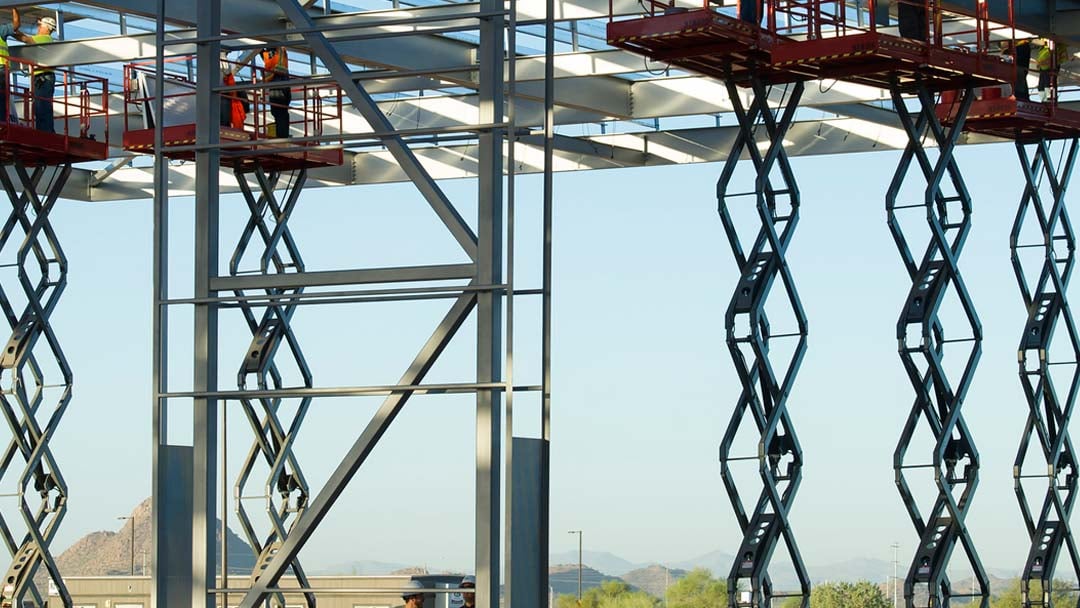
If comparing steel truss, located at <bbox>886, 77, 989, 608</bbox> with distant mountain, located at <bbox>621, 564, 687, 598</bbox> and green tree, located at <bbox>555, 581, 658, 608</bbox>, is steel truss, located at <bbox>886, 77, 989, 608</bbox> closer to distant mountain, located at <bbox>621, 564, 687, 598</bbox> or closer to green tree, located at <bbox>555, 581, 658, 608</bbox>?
green tree, located at <bbox>555, 581, 658, 608</bbox>

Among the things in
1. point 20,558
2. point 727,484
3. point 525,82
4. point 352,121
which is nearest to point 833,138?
point 525,82

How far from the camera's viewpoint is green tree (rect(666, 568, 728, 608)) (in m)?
80.1

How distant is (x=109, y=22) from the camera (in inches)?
1182

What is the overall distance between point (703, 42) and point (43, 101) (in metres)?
12.6

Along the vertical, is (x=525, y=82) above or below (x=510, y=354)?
above

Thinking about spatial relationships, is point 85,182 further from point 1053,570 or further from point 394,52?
point 1053,570

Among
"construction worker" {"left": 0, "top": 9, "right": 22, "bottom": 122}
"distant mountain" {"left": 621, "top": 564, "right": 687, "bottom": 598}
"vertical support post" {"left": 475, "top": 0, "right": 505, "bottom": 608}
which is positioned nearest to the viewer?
"vertical support post" {"left": 475, "top": 0, "right": 505, "bottom": 608}

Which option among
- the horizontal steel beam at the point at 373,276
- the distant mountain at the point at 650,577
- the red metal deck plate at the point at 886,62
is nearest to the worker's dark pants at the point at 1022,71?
the red metal deck plate at the point at 886,62

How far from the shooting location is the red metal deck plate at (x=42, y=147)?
29.2m

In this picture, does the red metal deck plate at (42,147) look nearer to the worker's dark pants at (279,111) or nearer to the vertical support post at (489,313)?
the worker's dark pants at (279,111)

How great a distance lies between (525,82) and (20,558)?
11.1 meters

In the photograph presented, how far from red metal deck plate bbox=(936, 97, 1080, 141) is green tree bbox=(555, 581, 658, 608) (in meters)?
52.5

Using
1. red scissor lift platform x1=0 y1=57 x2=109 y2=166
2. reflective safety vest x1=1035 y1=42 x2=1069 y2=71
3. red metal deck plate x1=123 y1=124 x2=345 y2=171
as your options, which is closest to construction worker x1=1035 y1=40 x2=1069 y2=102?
reflective safety vest x1=1035 y1=42 x2=1069 y2=71

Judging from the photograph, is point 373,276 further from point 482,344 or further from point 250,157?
point 250,157
